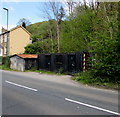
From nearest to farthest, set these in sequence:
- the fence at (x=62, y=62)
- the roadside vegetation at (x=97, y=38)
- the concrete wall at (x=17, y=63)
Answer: the roadside vegetation at (x=97, y=38) → the fence at (x=62, y=62) → the concrete wall at (x=17, y=63)

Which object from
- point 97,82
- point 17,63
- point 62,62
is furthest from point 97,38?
point 17,63

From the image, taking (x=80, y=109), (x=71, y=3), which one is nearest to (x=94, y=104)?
(x=80, y=109)

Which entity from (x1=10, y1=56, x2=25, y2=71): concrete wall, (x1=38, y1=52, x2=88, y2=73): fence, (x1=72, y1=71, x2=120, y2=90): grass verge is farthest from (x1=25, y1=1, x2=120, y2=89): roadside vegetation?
(x1=10, y1=56, x2=25, y2=71): concrete wall

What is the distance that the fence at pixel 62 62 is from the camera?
47.6ft

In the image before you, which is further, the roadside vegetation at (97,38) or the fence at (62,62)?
the fence at (62,62)

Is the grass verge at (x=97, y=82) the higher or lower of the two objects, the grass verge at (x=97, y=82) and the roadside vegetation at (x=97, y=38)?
the lower

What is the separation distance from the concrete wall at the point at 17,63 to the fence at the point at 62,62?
98.7 inches

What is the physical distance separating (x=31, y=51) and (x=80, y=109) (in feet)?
83.0

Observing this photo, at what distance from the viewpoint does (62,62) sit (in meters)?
16.2

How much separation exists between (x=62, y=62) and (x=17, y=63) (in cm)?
809

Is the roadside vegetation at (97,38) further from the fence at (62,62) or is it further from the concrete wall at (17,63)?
the concrete wall at (17,63)

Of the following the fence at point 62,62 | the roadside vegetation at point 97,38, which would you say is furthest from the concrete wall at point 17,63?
the roadside vegetation at point 97,38

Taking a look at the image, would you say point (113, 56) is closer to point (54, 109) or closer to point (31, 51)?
point (54, 109)

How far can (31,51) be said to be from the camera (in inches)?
1161
